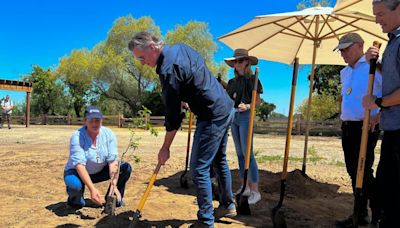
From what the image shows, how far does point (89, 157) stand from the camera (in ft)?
13.0

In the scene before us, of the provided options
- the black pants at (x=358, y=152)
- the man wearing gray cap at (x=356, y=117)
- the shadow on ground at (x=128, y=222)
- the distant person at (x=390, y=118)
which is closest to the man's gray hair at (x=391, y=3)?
the distant person at (x=390, y=118)

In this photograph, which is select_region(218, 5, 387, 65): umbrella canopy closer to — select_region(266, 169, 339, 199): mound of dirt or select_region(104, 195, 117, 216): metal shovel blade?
select_region(266, 169, 339, 199): mound of dirt

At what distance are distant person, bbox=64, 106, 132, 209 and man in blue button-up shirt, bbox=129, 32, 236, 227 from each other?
0.93m

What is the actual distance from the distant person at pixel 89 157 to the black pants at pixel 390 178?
2432mm

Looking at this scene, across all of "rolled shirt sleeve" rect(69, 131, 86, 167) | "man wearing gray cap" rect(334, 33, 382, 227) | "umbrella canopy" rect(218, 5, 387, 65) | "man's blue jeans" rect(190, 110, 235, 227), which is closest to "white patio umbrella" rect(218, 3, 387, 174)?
"umbrella canopy" rect(218, 5, 387, 65)

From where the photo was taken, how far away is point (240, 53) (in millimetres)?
4516

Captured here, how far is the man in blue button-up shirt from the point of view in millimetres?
3051

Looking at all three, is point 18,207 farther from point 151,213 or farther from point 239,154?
point 239,154

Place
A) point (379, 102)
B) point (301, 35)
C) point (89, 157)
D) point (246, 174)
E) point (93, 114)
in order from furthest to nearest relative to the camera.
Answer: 1. point (301, 35)
2. point (246, 174)
3. point (89, 157)
4. point (93, 114)
5. point (379, 102)

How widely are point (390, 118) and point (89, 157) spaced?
9.21 ft

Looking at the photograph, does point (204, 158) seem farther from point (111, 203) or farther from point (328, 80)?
point (328, 80)

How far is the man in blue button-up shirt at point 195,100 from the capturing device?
305 centimetres

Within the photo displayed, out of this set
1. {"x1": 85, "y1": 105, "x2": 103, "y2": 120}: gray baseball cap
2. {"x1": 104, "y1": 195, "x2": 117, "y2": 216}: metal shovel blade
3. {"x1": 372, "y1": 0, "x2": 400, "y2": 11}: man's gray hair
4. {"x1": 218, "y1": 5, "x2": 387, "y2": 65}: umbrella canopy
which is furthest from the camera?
{"x1": 218, "y1": 5, "x2": 387, "y2": 65}: umbrella canopy

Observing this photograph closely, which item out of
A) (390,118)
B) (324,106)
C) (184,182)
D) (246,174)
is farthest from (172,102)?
(324,106)
